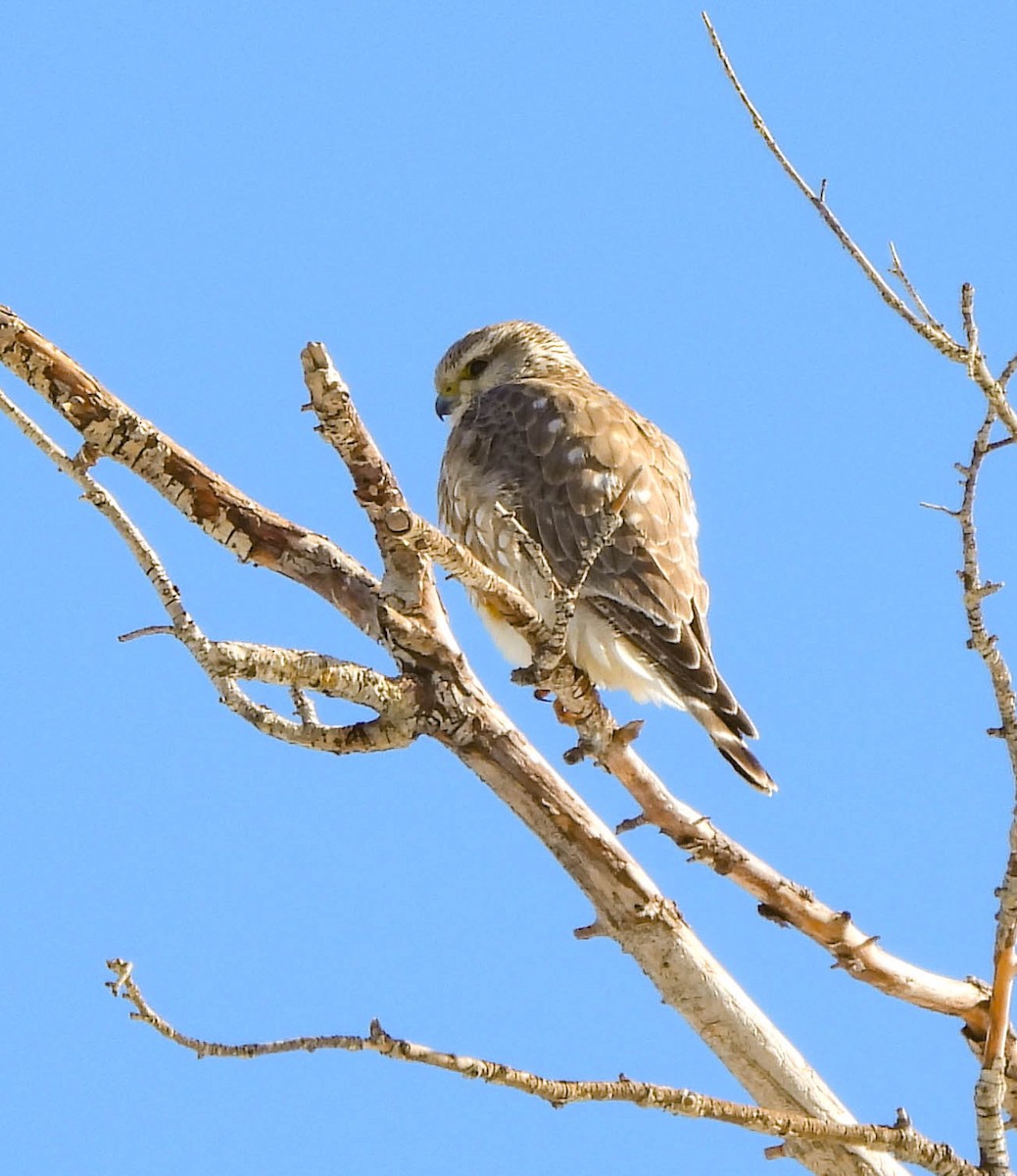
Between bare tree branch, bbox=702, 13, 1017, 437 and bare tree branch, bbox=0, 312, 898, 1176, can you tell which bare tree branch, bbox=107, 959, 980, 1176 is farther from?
bare tree branch, bbox=702, 13, 1017, 437

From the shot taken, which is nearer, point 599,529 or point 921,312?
point 921,312

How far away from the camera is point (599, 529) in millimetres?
4148

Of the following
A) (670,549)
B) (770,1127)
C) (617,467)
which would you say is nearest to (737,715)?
(670,549)

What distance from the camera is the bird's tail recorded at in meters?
4.20

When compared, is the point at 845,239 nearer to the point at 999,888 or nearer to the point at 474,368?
the point at 999,888

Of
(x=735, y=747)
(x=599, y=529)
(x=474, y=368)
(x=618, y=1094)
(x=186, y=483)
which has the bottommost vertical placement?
(x=618, y=1094)

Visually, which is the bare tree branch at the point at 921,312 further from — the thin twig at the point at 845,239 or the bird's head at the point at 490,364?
the bird's head at the point at 490,364

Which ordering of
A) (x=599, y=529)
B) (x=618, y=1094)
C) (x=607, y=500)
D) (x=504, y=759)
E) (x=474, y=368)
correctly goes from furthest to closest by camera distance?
(x=474, y=368) < (x=607, y=500) < (x=599, y=529) < (x=504, y=759) < (x=618, y=1094)

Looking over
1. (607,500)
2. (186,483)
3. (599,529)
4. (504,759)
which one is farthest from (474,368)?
(504,759)

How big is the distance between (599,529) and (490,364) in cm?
244

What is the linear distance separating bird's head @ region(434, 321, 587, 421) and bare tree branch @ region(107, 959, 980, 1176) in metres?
3.71

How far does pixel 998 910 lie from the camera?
123 inches

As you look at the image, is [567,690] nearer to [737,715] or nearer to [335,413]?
[737,715]

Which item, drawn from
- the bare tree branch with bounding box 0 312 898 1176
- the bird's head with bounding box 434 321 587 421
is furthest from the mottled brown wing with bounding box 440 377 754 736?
the bare tree branch with bounding box 0 312 898 1176
